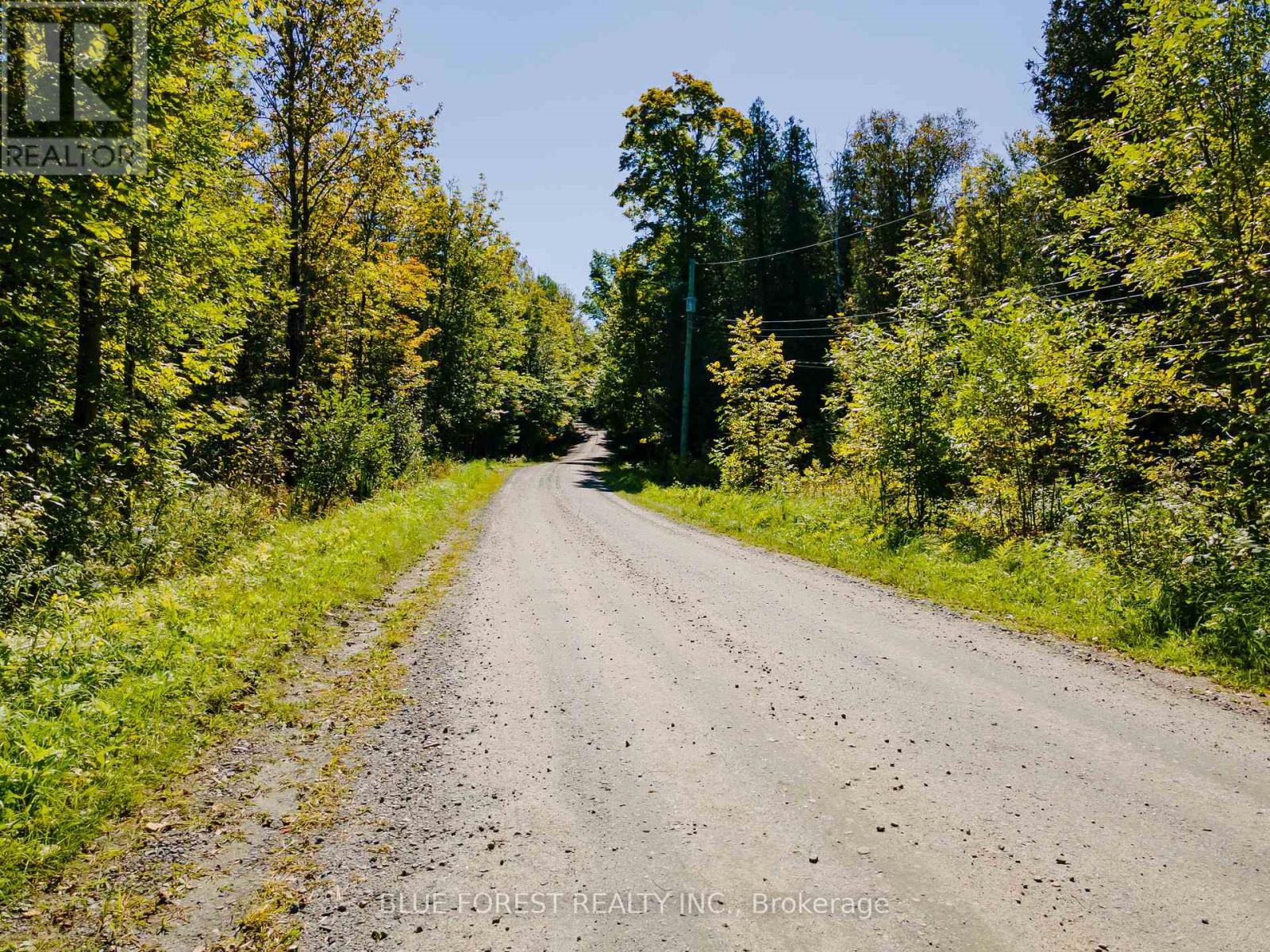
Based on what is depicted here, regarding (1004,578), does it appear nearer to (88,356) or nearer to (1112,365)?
(1112,365)

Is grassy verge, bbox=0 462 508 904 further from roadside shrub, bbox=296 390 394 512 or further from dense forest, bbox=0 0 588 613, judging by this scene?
roadside shrub, bbox=296 390 394 512

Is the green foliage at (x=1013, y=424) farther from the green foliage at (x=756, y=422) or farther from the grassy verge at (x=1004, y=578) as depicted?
the green foliage at (x=756, y=422)

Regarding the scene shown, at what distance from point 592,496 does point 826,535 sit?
12194 millimetres

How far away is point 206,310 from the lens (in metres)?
9.48

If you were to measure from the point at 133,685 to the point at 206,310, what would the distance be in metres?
7.08

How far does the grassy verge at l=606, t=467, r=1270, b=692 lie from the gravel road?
1.89 feet

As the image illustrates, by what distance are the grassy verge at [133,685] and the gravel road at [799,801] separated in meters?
1.25

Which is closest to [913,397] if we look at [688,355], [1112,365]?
[1112,365]

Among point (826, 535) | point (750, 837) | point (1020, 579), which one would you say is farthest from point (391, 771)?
point (826, 535)

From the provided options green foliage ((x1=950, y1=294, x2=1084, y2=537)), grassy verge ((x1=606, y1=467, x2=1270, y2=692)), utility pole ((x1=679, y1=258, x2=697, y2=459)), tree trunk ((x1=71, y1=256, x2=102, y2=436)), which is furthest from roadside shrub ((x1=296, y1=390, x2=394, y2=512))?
utility pole ((x1=679, y1=258, x2=697, y2=459))

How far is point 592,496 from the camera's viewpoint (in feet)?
76.6

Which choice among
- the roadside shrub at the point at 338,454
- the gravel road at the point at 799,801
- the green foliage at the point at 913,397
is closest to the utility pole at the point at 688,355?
the roadside shrub at the point at 338,454

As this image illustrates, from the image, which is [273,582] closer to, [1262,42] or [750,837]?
[750,837]

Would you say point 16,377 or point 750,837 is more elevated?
point 16,377
